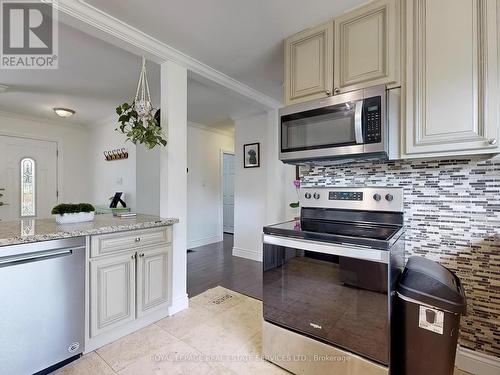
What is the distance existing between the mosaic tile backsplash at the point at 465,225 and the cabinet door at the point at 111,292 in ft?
6.64

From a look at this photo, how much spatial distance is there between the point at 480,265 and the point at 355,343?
3.05ft

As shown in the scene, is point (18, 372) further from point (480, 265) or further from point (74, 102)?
point (74, 102)

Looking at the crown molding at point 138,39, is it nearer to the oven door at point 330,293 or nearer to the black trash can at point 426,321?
the oven door at point 330,293

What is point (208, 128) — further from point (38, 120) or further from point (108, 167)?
point (38, 120)

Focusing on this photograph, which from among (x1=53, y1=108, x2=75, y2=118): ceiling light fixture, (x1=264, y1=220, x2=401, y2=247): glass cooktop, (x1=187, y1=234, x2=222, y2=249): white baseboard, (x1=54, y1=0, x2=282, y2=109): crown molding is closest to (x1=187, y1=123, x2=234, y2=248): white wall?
(x1=187, y1=234, x2=222, y2=249): white baseboard

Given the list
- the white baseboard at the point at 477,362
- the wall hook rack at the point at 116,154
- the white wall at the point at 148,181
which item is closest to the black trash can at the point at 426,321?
the white baseboard at the point at 477,362

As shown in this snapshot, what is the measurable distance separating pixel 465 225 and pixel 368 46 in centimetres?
127

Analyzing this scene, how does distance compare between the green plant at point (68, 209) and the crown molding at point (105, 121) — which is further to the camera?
the crown molding at point (105, 121)

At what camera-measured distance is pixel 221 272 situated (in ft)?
11.0

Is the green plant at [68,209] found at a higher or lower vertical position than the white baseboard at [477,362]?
higher

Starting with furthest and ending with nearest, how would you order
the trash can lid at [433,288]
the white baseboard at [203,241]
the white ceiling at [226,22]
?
the white baseboard at [203,241]
the white ceiling at [226,22]
the trash can lid at [433,288]

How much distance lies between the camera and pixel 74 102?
144 inches

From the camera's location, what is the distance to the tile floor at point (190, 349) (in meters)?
1.55

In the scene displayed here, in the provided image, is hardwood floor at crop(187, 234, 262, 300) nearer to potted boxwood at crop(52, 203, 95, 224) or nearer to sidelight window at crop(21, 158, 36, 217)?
potted boxwood at crop(52, 203, 95, 224)
